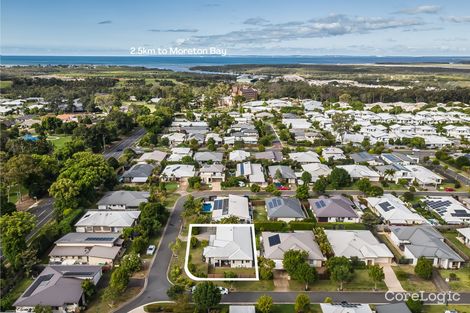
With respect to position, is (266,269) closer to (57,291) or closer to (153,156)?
(57,291)

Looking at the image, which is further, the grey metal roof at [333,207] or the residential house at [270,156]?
the residential house at [270,156]

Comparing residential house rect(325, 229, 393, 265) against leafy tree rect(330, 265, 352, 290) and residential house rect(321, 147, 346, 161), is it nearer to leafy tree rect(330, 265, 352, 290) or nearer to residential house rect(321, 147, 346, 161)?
leafy tree rect(330, 265, 352, 290)

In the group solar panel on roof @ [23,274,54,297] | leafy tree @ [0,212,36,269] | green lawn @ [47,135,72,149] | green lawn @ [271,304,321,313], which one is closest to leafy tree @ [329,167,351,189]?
green lawn @ [271,304,321,313]

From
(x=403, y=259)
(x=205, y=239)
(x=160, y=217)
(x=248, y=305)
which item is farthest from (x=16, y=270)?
(x=403, y=259)

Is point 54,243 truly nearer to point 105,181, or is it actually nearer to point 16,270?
point 16,270

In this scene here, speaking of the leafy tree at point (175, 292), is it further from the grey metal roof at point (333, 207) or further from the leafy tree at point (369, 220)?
the leafy tree at point (369, 220)

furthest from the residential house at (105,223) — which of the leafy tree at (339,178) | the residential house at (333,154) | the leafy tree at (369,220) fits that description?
the residential house at (333,154)
